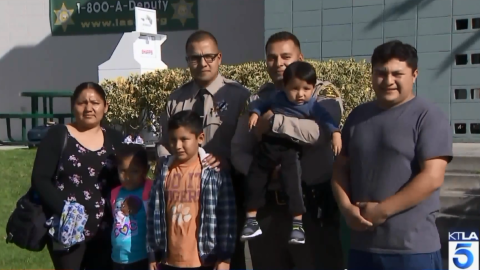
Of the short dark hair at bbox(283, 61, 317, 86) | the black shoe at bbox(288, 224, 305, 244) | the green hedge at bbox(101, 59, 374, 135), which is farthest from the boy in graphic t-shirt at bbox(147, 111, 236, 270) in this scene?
the green hedge at bbox(101, 59, 374, 135)

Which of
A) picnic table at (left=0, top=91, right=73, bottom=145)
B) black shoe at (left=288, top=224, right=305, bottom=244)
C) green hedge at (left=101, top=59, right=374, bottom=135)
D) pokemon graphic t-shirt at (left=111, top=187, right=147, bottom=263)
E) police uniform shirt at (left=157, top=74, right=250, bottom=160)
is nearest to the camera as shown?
black shoe at (left=288, top=224, right=305, bottom=244)

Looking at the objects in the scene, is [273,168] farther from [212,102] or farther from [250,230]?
[212,102]

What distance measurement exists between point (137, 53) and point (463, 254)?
313 inches

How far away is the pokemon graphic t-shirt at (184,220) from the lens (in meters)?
3.40

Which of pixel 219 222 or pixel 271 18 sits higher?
pixel 271 18

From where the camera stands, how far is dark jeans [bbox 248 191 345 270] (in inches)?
136

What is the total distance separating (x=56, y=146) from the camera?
3.60 meters

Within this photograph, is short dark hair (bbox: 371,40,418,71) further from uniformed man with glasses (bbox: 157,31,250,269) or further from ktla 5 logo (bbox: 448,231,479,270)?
ktla 5 logo (bbox: 448,231,479,270)

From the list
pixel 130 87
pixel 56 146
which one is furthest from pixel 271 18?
pixel 56 146

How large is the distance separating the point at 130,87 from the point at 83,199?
196 inches

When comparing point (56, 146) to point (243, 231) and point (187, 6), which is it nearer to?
point (243, 231)

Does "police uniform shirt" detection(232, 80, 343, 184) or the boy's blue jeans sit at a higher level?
"police uniform shirt" detection(232, 80, 343, 184)

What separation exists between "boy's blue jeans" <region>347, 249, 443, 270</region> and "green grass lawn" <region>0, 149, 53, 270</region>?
11.9ft

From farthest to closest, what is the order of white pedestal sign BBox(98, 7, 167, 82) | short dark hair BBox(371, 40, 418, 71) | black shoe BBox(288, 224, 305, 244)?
white pedestal sign BBox(98, 7, 167, 82) < black shoe BBox(288, 224, 305, 244) < short dark hair BBox(371, 40, 418, 71)
